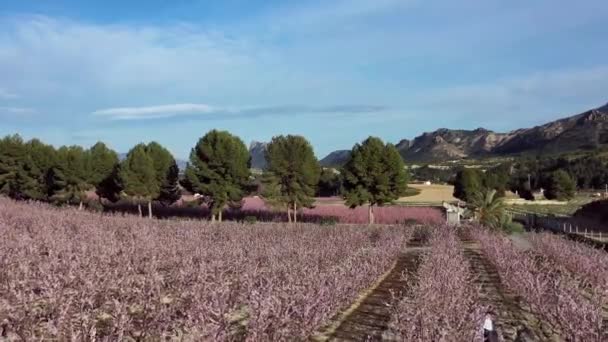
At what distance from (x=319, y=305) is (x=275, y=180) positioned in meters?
31.8

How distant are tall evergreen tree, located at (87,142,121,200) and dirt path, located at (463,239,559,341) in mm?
37670

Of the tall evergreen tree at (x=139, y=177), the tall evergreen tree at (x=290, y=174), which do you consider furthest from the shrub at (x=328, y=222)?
the tall evergreen tree at (x=139, y=177)

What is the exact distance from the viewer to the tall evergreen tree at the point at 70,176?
46188mm

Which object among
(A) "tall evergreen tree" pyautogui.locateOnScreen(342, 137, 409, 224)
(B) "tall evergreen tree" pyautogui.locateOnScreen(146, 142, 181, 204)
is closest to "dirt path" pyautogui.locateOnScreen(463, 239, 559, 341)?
(A) "tall evergreen tree" pyautogui.locateOnScreen(342, 137, 409, 224)

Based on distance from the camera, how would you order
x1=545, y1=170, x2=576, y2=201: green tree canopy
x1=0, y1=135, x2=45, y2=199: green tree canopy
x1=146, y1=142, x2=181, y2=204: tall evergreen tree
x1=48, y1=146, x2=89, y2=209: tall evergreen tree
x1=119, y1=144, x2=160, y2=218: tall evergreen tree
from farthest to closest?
x1=545, y1=170, x2=576, y2=201: green tree canopy
x1=0, y1=135, x2=45, y2=199: green tree canopy
x1=48, y1=146, x2=89, y2=209: tall evergreen tree
x1=146, y1=142, x2=181, y2=204: tall evergreen tree
x1=119, y1=144, x2=160, y2=218: tall evergreen tree

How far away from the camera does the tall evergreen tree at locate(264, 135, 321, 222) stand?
3919 centimetres

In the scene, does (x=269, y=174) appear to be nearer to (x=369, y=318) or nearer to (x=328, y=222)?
(x=328, y=222)

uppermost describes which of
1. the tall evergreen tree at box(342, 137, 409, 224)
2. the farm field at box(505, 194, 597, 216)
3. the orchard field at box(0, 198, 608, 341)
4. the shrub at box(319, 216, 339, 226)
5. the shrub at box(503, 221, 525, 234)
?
the tall evergreen tree at box(342, 137, 409, 224)

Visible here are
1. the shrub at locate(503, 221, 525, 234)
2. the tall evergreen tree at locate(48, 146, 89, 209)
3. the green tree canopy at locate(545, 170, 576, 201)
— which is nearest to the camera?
the shrub at locate(503, 221, 525, 234)

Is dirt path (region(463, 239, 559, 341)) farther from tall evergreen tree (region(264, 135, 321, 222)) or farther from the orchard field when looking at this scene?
tall evergreen tree (region(264, 135, 321, 222))

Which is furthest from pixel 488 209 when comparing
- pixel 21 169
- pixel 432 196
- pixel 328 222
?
pixel 432 196

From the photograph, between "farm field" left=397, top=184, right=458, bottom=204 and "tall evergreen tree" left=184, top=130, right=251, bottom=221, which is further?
"farm field" left=397, top=184, right=458, bottom=204

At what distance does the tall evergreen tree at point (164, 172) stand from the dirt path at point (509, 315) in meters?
32.4

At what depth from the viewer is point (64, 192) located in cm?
4738
